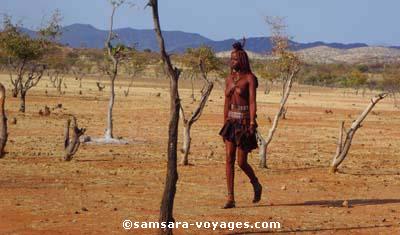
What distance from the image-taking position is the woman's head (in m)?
10.2

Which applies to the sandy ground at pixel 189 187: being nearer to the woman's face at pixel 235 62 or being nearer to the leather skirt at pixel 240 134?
the leather skirt at pixel 240 134

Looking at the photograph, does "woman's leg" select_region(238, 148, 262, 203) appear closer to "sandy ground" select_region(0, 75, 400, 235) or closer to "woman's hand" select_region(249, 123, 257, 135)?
"sandy ground" select_region(0, 75, 400, 235)

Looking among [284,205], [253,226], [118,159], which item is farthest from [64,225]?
[118,159]

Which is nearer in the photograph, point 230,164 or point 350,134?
point 230,164

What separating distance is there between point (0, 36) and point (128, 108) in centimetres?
806

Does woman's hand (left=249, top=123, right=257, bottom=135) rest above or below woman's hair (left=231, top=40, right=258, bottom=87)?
below

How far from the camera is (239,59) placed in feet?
33.3

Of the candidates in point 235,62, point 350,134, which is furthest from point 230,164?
point 350,134

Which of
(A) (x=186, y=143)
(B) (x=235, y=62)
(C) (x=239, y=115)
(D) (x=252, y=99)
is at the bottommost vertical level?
(A) (x=186, y=143)

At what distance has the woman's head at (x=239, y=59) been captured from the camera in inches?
400

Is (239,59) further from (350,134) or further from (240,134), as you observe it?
(350,134)

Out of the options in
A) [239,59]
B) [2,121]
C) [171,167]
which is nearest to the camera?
[171,167]

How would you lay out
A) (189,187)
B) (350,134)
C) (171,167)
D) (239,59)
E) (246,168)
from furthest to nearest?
1. (350,134)
2. (189,187)
3. (246,168)
4. (239,59)
5. (171,167)

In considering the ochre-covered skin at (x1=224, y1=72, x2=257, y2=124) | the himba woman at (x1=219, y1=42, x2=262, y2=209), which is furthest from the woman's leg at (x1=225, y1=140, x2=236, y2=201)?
the ochre-covered skin at (x1=224, y1=72, x2=257, y2=124)
